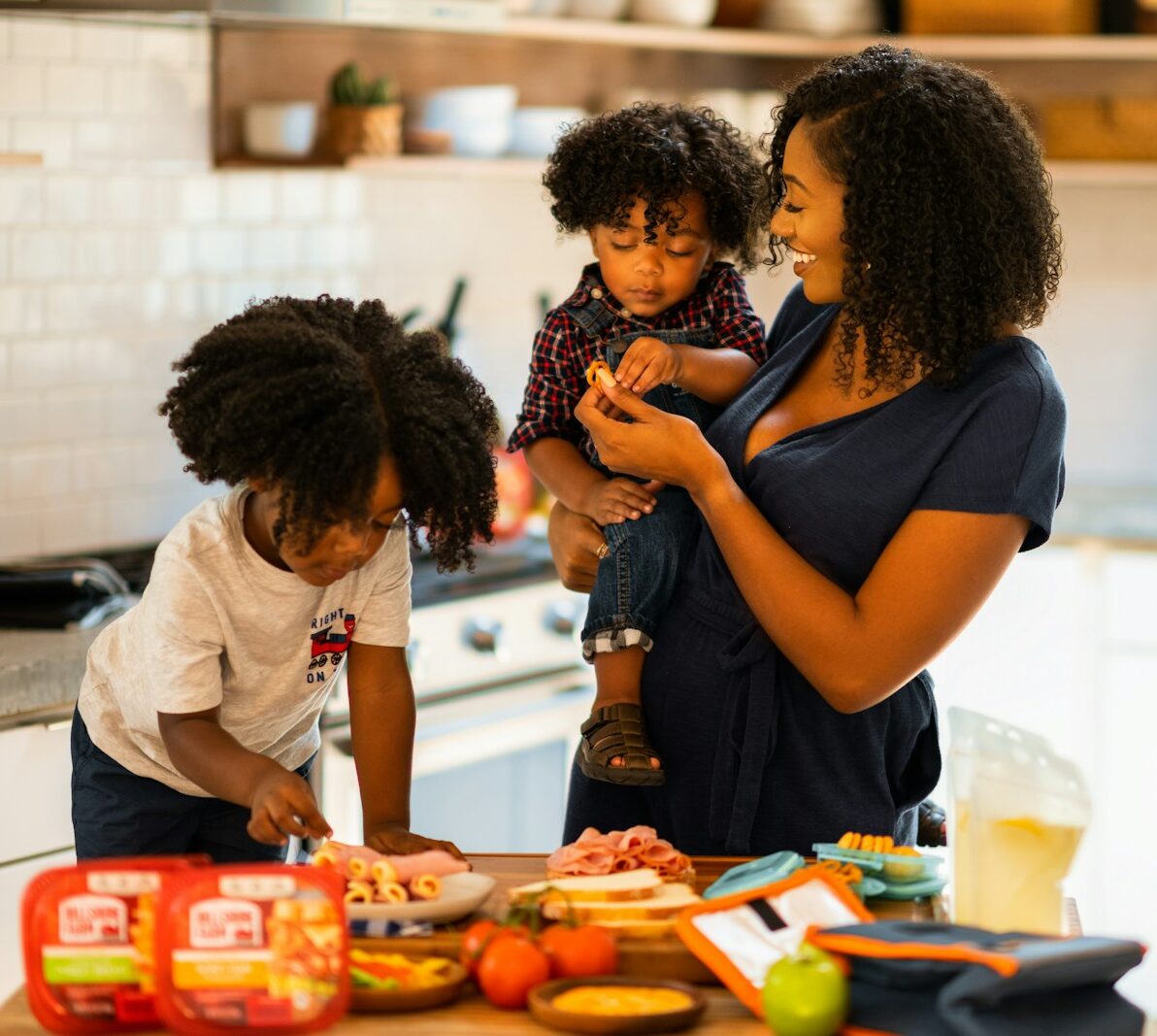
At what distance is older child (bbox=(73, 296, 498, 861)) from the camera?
142cm

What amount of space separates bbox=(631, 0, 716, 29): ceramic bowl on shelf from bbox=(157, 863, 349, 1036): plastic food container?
118 inches

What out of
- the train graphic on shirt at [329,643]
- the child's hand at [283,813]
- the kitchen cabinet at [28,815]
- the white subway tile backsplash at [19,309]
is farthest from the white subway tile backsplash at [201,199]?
the child's hand at [283,813]

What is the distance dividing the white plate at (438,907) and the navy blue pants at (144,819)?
39 cm

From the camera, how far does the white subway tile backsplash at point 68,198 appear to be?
3049 mm

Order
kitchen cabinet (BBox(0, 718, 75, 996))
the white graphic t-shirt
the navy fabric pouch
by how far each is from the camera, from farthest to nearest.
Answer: kitchen cabinet (BBox(0, 718, 75, 996)), the white graphic t-shirt, the navy fabric pouch

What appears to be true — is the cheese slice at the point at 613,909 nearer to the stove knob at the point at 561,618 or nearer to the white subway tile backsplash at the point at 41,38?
the stove knob at the point at 561,618

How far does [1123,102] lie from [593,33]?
132 centimetres

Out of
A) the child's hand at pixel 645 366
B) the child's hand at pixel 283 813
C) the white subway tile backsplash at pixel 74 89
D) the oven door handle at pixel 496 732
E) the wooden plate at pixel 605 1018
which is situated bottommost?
the oven door handle at pixel 496 732

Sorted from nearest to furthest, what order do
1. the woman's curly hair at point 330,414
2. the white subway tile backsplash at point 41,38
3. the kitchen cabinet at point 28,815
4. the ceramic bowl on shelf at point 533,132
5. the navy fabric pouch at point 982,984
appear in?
1. the navy fabric pouch at point 982,984
2. the woman's curly hair at point 330,414
3. the kitchen cabinet at point 28,815
4. the white subway tile backsplash at point 41,38
5. the ceramic bowl on shelf at point 533,132

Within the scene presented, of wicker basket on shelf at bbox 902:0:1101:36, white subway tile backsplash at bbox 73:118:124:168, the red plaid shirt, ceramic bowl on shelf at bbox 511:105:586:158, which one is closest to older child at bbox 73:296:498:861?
the red plaid shirt

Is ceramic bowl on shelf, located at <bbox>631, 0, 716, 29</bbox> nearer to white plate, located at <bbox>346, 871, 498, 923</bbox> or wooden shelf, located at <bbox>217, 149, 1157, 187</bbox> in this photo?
wooden shelf, located at <bbox>217, 149, 1157, 187</bbox>

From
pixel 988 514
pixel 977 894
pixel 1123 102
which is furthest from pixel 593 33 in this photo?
pixel 977 894

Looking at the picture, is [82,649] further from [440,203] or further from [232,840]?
[440,203]

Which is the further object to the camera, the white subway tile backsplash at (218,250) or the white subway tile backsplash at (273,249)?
the white subway tile backsplash at (273,249)
